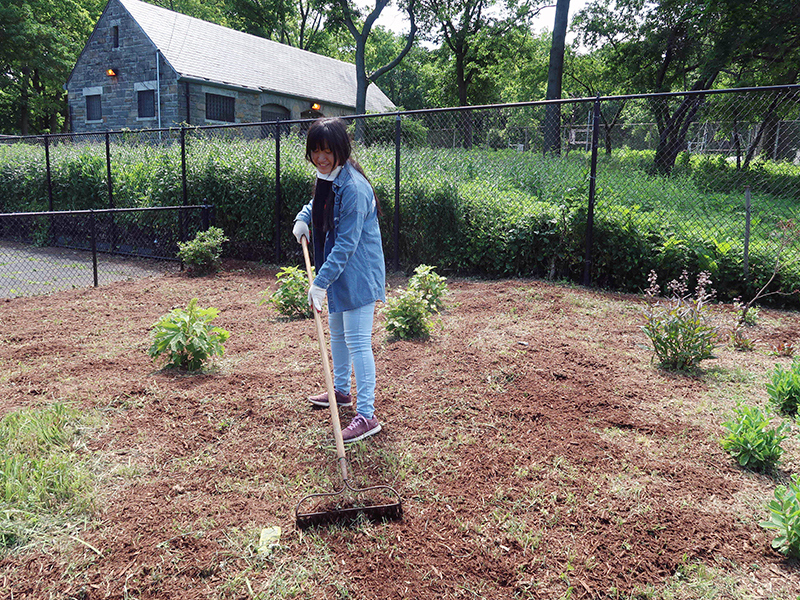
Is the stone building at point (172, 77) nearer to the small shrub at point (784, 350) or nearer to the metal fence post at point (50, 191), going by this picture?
the metal fence post at point (50, 191)

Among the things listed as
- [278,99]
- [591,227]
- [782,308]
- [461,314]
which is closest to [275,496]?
[461,314]

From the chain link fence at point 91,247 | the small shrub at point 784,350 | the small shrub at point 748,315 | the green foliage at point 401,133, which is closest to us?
the small shrub at point 784,350

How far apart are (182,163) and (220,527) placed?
8.18m

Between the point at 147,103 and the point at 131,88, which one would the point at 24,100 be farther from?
the point at 147,103

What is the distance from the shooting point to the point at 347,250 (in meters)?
2.88

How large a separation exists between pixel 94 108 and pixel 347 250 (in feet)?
82.8

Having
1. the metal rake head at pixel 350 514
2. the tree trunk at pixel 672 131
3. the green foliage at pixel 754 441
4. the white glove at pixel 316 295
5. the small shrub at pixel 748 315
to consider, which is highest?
the tree trunk at pixel 672 131

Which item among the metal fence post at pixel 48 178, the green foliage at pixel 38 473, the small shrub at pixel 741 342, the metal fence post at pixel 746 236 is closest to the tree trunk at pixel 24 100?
the metal fence post at pixel 48 178

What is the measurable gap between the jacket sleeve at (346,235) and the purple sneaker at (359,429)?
83 centimetres

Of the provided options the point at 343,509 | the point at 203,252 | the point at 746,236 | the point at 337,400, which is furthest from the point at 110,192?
the point at 746,236

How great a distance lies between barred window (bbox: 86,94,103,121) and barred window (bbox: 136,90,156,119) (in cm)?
298

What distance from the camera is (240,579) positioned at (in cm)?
206

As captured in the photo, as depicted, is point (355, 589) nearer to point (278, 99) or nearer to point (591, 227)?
point (591, 227)

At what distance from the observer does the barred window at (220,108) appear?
20.6 meters
